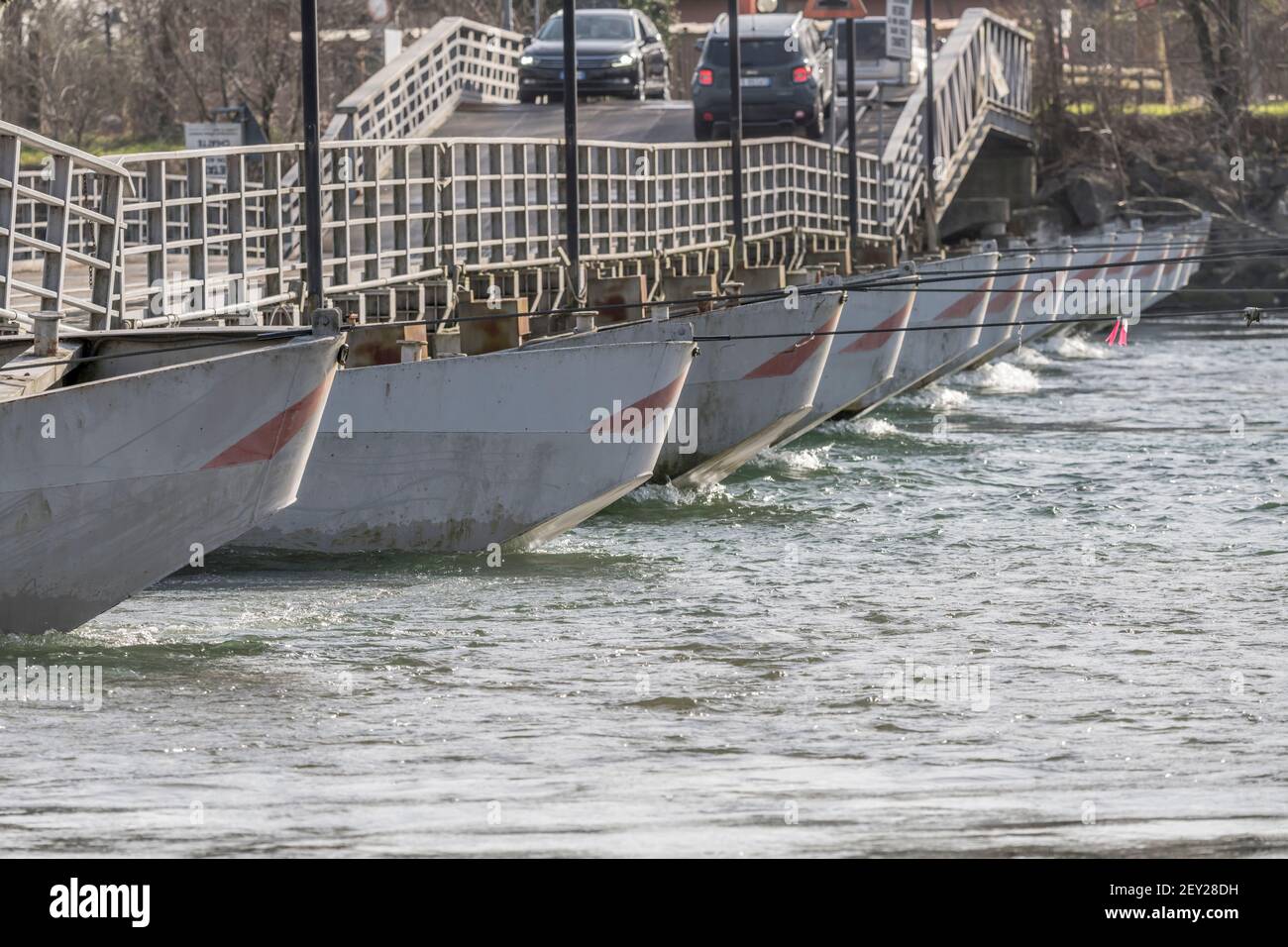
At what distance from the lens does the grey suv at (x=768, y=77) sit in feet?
134

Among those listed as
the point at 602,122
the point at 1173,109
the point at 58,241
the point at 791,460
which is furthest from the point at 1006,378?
the point at 1173,109

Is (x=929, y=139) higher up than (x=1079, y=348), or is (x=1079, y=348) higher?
(x=929, y=139)

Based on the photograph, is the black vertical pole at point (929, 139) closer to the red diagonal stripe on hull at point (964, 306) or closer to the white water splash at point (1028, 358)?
the white water splash at point (1028, 358)

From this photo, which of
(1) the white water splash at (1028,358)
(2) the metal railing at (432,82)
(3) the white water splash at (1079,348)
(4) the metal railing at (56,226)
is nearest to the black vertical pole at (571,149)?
(4) the metal railing at (56,226)

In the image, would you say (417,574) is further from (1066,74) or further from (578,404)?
(1066,74)

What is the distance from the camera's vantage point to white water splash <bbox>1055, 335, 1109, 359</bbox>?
40.3 meters

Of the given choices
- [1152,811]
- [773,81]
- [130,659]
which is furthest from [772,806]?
[773,81]

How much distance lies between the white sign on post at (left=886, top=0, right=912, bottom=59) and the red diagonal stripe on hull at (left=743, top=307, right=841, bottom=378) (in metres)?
22.8

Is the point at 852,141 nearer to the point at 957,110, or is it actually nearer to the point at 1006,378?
the point at 1006,378

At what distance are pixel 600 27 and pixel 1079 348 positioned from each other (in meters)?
13.0

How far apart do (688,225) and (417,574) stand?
18727mm

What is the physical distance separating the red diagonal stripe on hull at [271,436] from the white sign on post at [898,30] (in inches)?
1200

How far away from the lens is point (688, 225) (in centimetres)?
3334

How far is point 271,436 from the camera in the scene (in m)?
11.8
